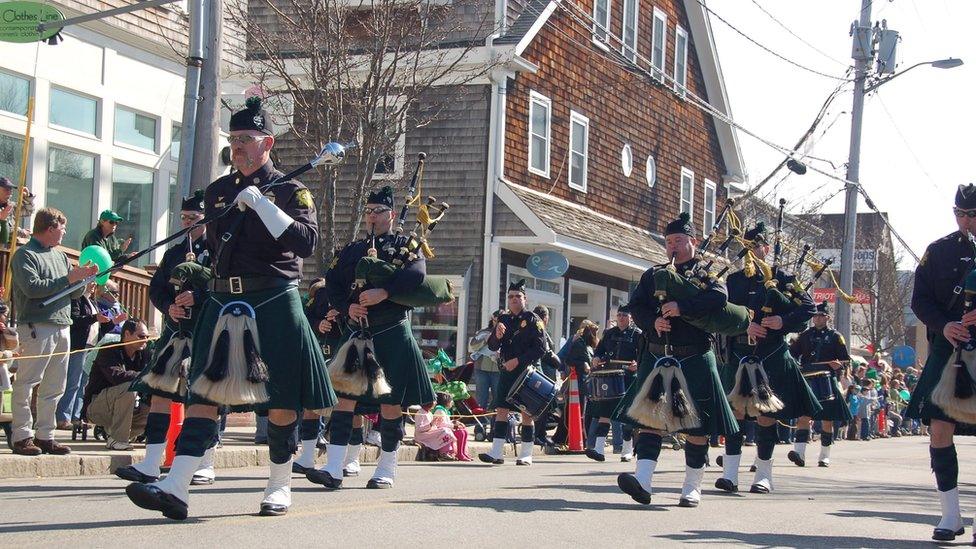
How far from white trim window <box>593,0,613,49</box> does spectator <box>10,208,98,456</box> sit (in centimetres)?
1840

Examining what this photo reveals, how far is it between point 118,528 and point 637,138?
81.4 ft

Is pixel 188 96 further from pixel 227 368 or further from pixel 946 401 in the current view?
pixel 946 401

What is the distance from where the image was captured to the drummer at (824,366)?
16281 mm

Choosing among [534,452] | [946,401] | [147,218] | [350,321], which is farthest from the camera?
[147,218]

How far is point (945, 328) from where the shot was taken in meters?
8.12

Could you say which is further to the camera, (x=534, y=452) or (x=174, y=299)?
(x=534, y=452)

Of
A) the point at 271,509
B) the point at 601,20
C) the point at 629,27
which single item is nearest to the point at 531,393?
the point at 271,509

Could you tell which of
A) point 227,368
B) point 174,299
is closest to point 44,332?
point 174,299

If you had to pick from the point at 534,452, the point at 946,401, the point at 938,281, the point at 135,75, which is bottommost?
the point at 534,452

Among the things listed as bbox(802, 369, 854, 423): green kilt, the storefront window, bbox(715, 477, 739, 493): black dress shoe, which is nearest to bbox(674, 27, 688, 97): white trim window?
the storefront window

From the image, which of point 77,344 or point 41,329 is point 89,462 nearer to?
point 41,329

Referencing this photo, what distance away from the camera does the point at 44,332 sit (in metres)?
11.0

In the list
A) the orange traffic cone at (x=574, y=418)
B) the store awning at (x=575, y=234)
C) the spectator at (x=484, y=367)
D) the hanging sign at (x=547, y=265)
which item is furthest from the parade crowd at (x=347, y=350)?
the hanging sign at (x=547, y=265)

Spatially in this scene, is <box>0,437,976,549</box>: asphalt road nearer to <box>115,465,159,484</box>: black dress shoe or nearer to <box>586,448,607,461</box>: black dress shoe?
<box>115,465,159,484</box>: black dress shoe
